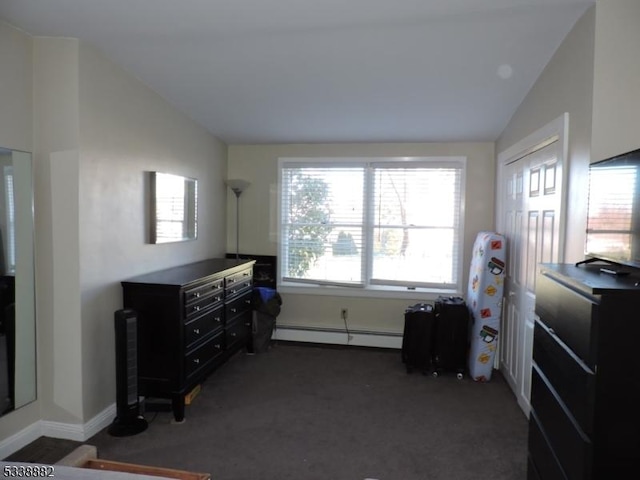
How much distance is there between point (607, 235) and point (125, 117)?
3056mm

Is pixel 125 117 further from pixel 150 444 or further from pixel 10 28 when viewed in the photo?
pixel 150 444

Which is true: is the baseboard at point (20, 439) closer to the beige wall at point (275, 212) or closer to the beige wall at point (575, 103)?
the beige wall at point (275, 212)

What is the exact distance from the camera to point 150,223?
134 inches

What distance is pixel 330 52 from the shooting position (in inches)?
112

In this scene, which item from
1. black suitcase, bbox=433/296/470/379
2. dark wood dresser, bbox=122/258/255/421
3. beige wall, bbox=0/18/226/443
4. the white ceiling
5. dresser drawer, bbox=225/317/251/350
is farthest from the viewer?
black suitcase, bbox=433/296/470/379

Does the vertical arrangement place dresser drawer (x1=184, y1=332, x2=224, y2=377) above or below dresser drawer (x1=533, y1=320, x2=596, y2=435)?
below

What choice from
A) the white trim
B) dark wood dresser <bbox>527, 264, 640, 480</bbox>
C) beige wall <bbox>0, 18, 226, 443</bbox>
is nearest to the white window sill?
the white trim

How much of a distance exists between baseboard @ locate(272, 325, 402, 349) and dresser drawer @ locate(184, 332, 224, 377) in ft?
4.31

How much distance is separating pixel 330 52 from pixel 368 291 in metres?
2.64

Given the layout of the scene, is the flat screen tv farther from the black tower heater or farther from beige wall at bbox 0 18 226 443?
beige wall at bbox 0 18 226 443

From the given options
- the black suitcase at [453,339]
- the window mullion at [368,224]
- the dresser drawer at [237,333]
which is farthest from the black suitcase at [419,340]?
the dresser drawer at [237,333]

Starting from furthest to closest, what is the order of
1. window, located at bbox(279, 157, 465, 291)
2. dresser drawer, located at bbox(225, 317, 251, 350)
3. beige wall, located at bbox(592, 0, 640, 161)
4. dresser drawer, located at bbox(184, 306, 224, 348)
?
window, located at bbox(279, 157, 465, 291) → dresser drawer, located at bbox(225, 317, 251, 350) → dresser drawer, located at bbox(184, 306, 224, 348) → beige wall, located at bbox(592, 0, 640, 161)

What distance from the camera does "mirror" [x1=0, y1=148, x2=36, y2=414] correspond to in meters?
2.50

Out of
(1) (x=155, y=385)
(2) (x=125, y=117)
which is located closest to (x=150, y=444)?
(1) (x=155, y=385)
